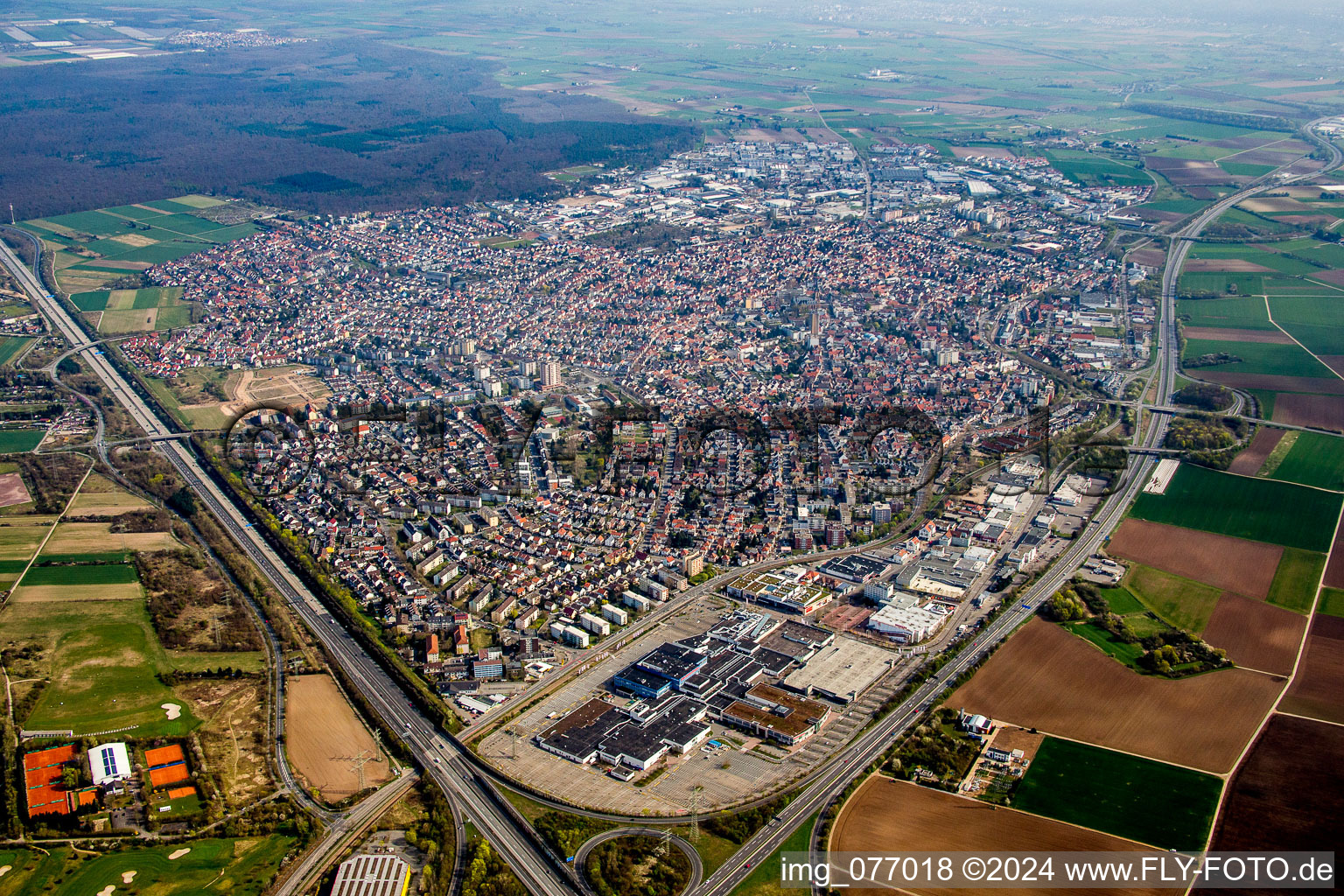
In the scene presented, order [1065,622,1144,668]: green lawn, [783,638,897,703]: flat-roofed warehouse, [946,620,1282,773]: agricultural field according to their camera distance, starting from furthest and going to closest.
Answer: [1065,622,1144,668]: green lawn → [783,638,897,703]: flat-roofed warehouse → [946,620,1282,773]: agricultural field

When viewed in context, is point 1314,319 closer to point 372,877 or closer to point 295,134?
point 372,877

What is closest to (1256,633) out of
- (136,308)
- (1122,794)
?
(1122,794)

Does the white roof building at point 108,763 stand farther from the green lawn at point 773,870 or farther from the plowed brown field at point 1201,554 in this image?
the plowed brown field at point 1201,554

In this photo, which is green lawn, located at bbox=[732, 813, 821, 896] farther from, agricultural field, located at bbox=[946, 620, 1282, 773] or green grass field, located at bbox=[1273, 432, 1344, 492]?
green grass field, located at bbox=[1273, 432, 1344, 492]

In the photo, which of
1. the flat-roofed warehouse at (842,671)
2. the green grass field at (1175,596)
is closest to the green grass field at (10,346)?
the flat-roofed warehouse at (842,671)

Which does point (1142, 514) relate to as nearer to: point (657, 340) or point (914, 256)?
point (657, 340)

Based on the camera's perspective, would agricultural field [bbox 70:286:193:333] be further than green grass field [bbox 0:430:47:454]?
Yes

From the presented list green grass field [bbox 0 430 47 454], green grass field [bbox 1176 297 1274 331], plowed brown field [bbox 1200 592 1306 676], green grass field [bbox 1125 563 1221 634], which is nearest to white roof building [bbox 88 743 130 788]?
green grass field [bbox 0 430 47 454]
